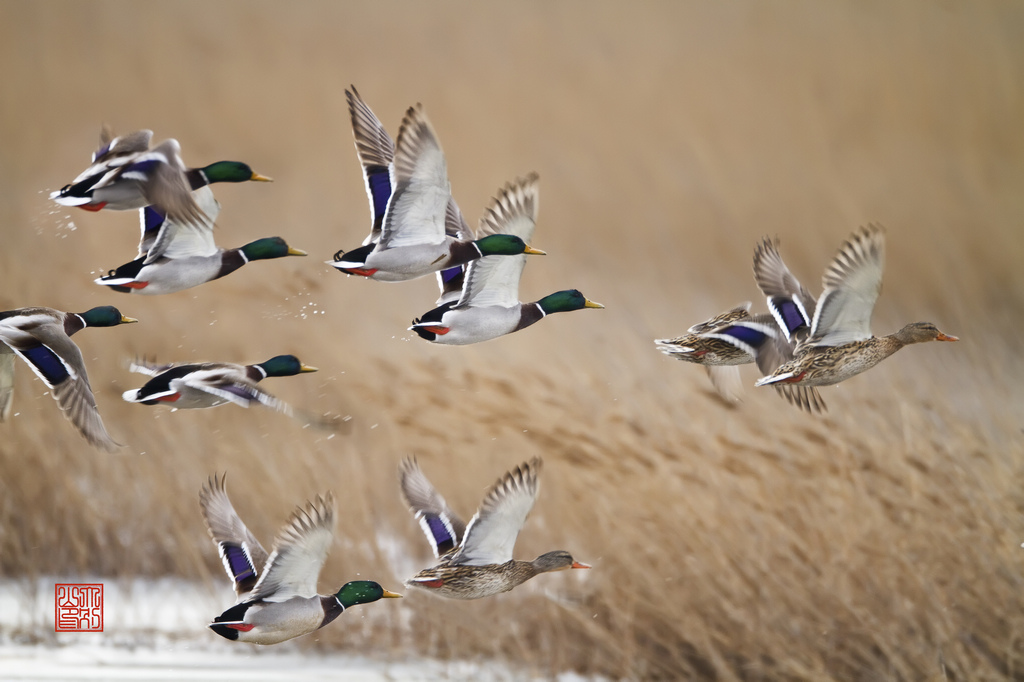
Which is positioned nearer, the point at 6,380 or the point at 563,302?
the point at 563,302

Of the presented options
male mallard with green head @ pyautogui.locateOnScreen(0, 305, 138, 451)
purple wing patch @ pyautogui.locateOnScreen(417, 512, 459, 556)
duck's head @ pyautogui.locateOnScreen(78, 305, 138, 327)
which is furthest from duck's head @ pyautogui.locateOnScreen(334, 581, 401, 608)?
duck's head @ pyautogui.locateOnScreen(78, 305, 138, 327)

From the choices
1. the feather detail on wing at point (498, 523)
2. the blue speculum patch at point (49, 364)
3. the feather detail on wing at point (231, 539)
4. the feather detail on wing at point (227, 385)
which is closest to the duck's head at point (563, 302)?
the feather detail on wing at point (498, 523)

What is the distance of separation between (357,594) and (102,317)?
902 millimetres

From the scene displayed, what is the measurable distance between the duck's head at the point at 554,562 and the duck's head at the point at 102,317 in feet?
3.74

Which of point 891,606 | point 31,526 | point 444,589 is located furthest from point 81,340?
point 891,606

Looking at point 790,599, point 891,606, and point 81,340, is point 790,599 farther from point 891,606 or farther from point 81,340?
point 81,340

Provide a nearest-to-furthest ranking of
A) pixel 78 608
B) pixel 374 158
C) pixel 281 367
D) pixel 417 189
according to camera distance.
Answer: pixel 417 189 < pixel 374 158 < pixel 281 367 < pixel 78 608

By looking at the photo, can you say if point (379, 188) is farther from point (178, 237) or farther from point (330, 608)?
point (330, 608)

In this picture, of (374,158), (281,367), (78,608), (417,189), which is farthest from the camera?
(78,608)

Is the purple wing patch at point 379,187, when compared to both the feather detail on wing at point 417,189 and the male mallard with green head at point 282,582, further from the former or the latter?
the male mallard with green head at point 282,582

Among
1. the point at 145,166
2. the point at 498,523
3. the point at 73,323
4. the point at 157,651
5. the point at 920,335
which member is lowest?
the point at 157,651

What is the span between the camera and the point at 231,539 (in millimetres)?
2168

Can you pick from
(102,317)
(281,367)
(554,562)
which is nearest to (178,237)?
(102,317)

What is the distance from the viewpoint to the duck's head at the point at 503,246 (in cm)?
205
